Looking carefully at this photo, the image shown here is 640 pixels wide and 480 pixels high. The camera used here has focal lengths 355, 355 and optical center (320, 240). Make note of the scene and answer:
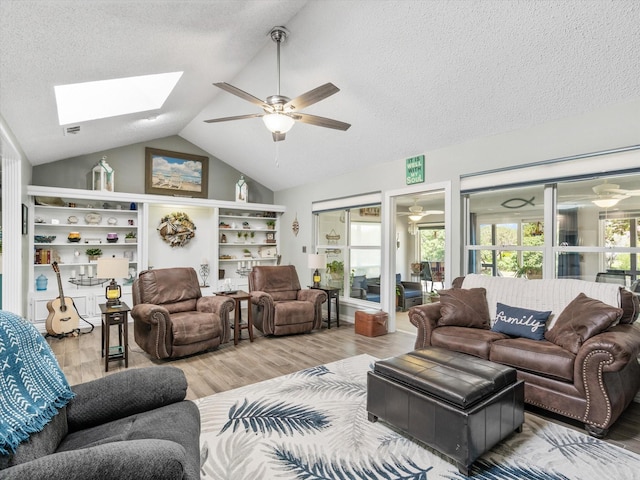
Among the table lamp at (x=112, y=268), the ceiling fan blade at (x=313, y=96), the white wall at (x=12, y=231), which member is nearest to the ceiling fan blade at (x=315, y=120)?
the ceiling fan blade at (x=313, y=96)

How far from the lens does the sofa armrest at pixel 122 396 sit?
1681 millimetres

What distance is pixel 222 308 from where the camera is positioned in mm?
4395

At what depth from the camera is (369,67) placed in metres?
3.65

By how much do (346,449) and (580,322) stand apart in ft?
6.74

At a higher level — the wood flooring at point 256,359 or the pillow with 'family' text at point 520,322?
the pillow with 'family' text at point 520,322

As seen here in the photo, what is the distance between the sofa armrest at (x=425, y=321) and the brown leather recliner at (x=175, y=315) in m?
2.27

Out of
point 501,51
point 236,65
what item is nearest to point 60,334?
point 236,65

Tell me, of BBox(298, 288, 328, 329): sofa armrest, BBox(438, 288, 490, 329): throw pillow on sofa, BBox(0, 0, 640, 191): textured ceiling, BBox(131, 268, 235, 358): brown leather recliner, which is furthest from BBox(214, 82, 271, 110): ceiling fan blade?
BBox(298, 288, 328, 329): sofa armrest

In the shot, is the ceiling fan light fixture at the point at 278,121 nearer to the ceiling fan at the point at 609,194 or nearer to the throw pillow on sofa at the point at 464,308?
the throw pillow on sofa at the point at 464,308

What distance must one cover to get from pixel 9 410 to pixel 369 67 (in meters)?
3.74

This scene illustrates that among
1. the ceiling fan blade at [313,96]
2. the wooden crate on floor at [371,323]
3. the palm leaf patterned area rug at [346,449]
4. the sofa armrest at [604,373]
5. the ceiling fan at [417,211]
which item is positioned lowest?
the palm leaf patterned area rug at [346,449]

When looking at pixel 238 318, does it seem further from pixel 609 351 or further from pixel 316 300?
pixel 609 351

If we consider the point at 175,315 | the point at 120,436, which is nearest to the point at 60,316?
the point at 175,315

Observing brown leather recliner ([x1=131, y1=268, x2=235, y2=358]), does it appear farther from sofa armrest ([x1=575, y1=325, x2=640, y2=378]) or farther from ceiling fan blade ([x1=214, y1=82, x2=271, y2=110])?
sofa armrest ([x1=575, y1=325, x2=640, y2=378])
